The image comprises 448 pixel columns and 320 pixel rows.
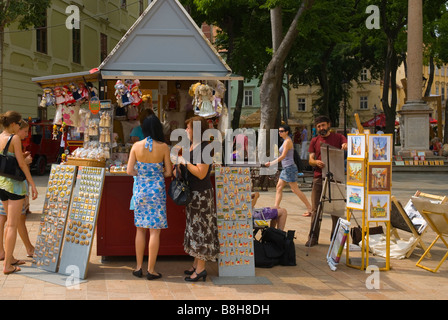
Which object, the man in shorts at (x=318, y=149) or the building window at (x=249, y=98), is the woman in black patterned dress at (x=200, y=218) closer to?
the man in shorts at (x=318, y=149)

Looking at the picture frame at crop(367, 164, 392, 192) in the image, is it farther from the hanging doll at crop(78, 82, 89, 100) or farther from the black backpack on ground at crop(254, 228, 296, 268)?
the hanging doll at crop(78, 82, 89, 100)

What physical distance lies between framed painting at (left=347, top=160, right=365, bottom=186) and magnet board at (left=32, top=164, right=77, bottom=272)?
11.6 ft

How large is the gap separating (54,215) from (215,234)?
2.07m

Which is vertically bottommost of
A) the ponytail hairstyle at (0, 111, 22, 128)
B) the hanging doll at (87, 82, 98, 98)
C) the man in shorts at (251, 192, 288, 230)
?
the man in shorts at (251, 192, 288, 230)

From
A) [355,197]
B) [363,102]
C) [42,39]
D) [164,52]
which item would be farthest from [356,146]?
[363,102]

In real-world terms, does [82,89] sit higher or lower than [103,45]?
lower

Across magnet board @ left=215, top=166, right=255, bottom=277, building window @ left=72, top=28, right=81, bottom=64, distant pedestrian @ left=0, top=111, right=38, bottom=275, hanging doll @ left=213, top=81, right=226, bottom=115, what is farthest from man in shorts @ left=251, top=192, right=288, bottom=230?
building window @ left=72, top=28, right=81, bottom=64

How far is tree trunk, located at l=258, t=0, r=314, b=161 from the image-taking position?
16.2 metres

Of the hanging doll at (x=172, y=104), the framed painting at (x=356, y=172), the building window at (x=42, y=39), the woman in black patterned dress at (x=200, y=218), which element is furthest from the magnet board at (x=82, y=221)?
the building window at (x=42, y=39)

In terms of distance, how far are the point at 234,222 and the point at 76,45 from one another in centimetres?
2641

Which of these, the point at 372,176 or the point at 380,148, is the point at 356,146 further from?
the point at 372,176

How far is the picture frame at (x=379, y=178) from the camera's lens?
273 inches

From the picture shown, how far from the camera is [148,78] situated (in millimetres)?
7285

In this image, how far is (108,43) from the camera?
3562 cm
